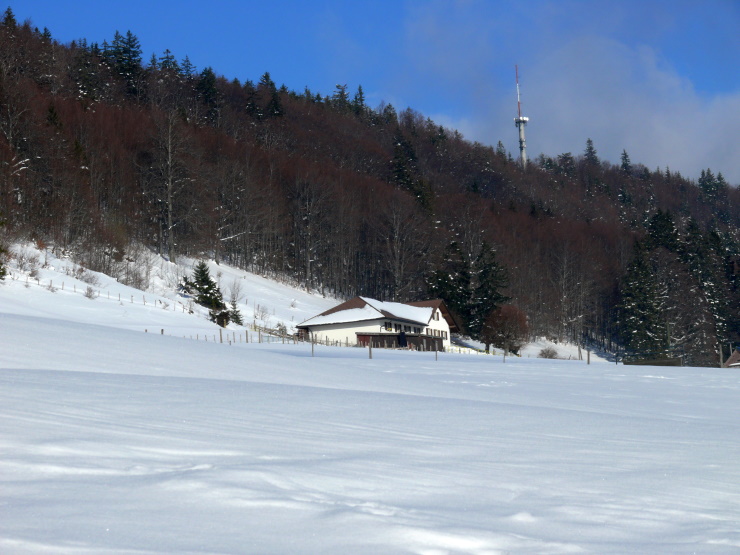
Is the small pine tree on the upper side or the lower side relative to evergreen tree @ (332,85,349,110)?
lower

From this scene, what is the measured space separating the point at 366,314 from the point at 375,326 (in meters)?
1.25

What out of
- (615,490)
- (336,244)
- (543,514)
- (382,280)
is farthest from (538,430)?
(382,280)

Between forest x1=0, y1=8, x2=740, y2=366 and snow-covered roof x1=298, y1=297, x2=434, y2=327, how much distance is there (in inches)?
340

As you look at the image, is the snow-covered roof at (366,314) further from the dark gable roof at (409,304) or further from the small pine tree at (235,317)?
the small pine tree at (235,317)

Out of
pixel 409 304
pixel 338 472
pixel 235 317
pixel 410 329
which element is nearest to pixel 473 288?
pixel 409 304

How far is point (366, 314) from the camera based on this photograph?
202 ft

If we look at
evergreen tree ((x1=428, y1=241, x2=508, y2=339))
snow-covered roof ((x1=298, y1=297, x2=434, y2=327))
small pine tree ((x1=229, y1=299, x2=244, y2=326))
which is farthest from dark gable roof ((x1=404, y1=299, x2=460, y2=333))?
small pine tree ((x1=229, y1=299, x2=244, y2=326))

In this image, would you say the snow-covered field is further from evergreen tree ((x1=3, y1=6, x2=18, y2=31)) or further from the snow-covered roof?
evergreen tree ((x1=3, y1=6, x2=18, y2=31))

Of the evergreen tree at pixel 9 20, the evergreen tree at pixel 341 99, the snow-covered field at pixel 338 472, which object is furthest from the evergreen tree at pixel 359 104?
the snow-covered field at pixel 338 472

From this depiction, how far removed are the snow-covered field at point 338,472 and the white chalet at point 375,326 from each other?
4494cm

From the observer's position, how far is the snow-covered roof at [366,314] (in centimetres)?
6025

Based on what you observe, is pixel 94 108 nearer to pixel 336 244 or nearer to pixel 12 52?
pixel 12 52

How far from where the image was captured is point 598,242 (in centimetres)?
11475

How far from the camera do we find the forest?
5706 centimetres
